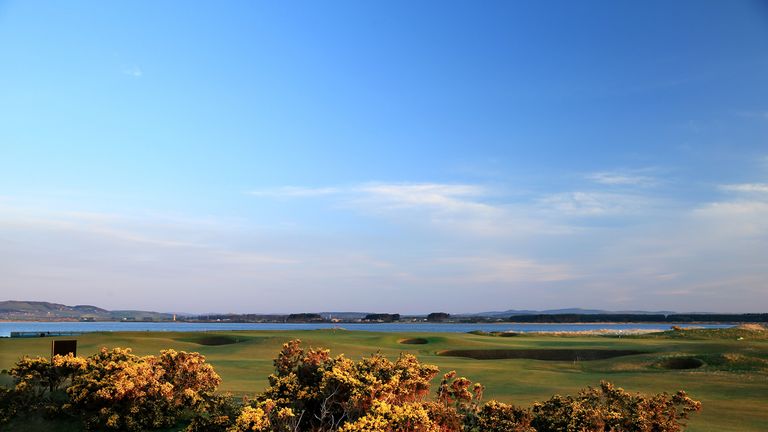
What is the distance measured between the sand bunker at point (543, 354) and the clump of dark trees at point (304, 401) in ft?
103

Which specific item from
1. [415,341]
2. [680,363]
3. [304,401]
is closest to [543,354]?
[680,363]

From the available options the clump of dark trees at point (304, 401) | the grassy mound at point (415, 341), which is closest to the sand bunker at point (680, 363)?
the clump of dark trees at point (304, 401)

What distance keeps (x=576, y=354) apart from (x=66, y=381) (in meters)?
37.6

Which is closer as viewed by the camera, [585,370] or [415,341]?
[585,370]

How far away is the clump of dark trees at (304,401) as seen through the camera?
954 centimetres

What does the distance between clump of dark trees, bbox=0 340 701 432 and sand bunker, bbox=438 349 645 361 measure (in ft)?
103

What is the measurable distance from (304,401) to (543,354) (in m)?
36.1

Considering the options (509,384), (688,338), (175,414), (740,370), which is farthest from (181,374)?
(688,338)

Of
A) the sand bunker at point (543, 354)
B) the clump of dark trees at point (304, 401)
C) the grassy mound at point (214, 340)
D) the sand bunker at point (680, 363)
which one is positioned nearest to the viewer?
the clump of dark trees at point (304, 401)

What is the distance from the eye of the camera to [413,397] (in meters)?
10.5

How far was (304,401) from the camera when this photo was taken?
10.6 meters

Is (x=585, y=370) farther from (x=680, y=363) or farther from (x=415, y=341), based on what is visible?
(x=415, y=341)

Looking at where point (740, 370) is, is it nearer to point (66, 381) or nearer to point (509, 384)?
point (509, 384)

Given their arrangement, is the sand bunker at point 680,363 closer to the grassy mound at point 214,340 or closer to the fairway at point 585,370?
the fairway at point 585,370
